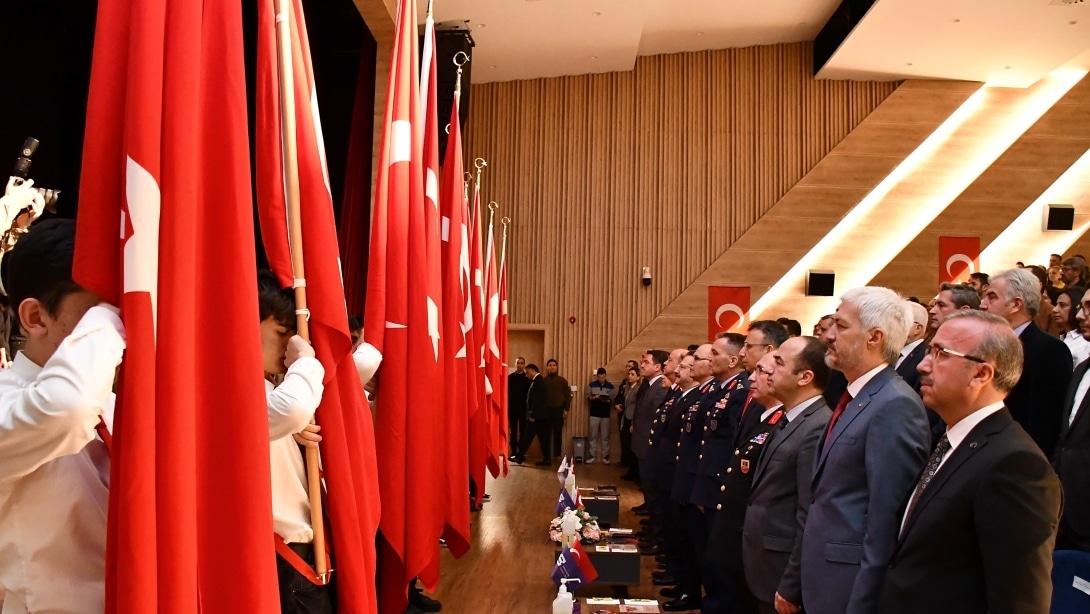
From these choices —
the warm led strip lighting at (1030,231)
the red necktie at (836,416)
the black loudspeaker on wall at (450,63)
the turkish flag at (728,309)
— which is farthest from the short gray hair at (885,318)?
the warm led strip lighting at (1030,231)

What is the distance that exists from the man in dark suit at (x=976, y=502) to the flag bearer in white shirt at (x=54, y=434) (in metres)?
1.77

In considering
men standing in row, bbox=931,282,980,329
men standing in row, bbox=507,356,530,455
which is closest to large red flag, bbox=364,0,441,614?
men standing in row, bbox=931,282,980,329

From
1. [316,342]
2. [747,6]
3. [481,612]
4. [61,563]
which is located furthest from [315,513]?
[747,6]

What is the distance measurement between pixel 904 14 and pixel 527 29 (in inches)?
176

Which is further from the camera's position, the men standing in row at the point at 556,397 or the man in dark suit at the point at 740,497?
the men standing in row at the point at 556,397

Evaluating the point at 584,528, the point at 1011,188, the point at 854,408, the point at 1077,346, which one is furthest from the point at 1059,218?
the point at 854,408

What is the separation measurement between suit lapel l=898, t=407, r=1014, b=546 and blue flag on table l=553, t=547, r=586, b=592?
7.80 ft

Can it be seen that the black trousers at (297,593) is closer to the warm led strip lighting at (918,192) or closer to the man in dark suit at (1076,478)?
the man in dark suit at (1076,478)

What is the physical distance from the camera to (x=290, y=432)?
6.40 ft

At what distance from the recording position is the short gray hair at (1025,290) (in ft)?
12.2

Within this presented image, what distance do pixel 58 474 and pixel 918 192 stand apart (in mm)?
12673

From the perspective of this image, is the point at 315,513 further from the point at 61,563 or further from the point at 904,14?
the point at 904,14

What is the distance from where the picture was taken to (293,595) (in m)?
2.04

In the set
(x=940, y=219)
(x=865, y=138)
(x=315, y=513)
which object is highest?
(x=865, y=138)
